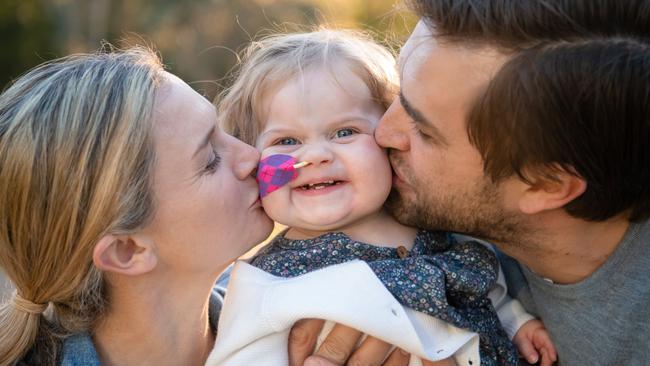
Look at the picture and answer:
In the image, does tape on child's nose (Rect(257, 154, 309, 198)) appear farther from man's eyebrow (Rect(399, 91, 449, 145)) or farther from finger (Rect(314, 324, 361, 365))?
finger (Rect(314, 324, 361, 365))

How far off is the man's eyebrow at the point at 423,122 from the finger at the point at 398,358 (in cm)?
79

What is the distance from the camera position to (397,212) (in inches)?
115

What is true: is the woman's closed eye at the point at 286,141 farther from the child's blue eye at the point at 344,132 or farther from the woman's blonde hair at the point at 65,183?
the woman's blonde hair at the point at 65,183

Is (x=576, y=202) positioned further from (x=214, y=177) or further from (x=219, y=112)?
(x=219, y=112)

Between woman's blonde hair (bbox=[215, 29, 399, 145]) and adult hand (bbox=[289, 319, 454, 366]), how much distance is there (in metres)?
0.81

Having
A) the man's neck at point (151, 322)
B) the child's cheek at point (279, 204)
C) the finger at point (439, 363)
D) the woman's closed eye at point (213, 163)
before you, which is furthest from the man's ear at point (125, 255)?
the finger at point (439, 363)

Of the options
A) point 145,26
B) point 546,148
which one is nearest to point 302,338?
point 546,148

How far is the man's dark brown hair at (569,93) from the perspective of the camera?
2.46 metres

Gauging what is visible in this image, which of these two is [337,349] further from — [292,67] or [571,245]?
[292,67]

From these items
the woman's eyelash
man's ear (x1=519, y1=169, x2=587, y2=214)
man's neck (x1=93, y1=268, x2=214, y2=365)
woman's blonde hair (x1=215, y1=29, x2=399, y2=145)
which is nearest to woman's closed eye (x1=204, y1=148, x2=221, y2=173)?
the woman's eyelash

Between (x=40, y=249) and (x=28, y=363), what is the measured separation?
42 cm

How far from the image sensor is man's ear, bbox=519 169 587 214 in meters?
2.69

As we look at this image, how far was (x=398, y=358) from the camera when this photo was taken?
8.94 ft

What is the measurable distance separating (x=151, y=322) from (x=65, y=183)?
64cm
